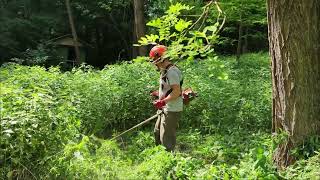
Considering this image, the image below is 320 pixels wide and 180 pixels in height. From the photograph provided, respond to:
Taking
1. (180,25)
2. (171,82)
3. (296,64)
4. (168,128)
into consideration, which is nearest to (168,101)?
(171,82)

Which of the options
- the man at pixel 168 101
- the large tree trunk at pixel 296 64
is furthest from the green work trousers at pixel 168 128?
the large tree trunk at pixel 296 64

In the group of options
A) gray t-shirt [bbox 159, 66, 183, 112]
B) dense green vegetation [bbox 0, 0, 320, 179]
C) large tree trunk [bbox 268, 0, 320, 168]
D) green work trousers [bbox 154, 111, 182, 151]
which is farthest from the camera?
green work trousers [bbox 154, 111, 182, 151]

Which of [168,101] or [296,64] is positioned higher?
[296,64]

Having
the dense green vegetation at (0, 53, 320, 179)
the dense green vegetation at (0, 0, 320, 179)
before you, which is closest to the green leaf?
the dense green vegetation at (0, 0, 320, 179)

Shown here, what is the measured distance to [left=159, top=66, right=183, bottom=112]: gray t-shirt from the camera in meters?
6.12

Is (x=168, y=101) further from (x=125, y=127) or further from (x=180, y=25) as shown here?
(x=125, y=127)

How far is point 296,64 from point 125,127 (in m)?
5.16

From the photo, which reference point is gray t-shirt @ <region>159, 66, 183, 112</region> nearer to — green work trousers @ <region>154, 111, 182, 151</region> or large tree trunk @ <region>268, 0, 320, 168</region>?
green work trousers @ <region>154, 111, 182, 151</region>

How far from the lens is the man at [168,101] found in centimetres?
614

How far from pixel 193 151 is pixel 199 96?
6.38 feet

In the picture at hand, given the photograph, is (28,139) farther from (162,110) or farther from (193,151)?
(193,151)

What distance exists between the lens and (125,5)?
28125 mm

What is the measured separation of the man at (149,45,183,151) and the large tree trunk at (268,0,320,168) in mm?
1481

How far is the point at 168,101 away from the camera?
6.23 metres
